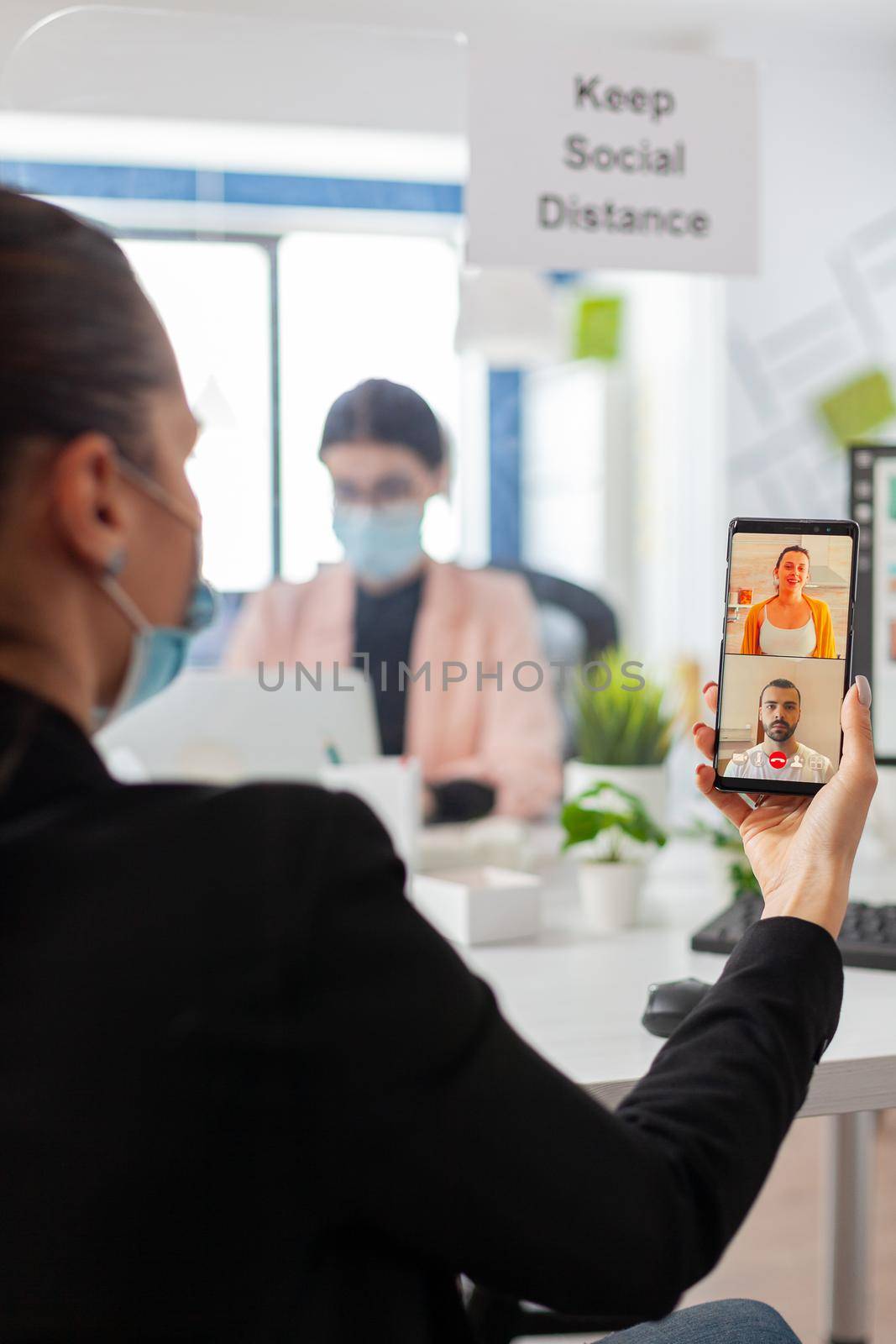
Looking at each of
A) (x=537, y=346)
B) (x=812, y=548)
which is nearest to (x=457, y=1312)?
(x=812, y=548)

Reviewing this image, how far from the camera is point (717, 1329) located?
84 cm

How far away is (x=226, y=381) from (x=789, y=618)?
1053mm

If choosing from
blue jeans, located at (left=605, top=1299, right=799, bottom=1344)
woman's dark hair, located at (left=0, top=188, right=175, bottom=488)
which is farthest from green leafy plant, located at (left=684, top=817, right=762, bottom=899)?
woman's dark hair, located at (left=0, top=188, right=175, bottom=488)

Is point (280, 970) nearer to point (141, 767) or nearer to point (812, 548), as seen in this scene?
point (812, 548)

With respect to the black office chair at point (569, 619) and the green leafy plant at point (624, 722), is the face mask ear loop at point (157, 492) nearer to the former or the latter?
the green leafy plant at point (624, 722)

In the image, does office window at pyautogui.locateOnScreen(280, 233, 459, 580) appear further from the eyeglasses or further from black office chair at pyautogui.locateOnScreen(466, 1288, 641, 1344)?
black office chair at pyautogui.locateOnScreen(466, 1288, 641, 1344)

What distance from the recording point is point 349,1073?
16.3 inches

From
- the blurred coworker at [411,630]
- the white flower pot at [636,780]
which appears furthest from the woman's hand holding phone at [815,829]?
the blurred coworker at [411,630]

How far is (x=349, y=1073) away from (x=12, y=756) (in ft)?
0.52

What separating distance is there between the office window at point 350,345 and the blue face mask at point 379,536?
0.02 m

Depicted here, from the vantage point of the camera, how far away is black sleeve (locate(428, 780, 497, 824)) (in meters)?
1.59

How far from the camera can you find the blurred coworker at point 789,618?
2.71ft

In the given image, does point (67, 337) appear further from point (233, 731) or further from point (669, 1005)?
point (233, 731)

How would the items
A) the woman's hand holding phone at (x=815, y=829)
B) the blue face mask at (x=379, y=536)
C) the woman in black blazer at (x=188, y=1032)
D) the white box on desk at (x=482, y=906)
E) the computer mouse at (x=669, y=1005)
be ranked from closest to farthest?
1. the woman in black blazer at (x=188, y=1032)
2. the woman's hand holding phone at (x=815, y=829)
3. the computer mouse at (x=669, y=1005)
4. the white box on desk at (x=482, y=906)
5. the blue face mask at (x=379, y=536)
